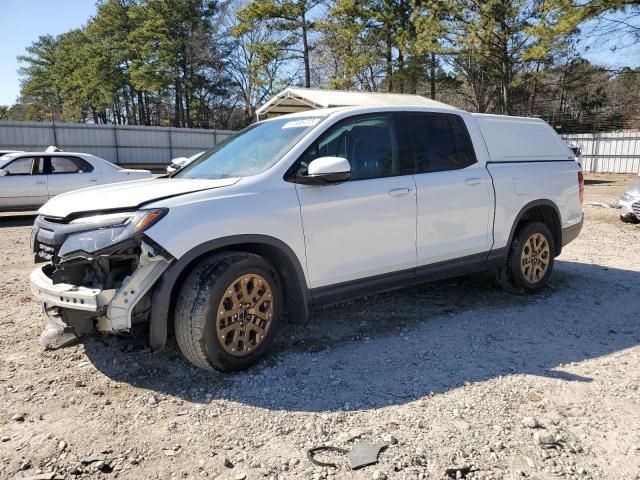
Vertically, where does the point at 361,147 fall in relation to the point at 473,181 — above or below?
above

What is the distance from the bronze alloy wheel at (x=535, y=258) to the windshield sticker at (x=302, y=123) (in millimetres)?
2632

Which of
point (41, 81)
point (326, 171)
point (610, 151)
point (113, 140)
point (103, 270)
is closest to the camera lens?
point (103, 270)

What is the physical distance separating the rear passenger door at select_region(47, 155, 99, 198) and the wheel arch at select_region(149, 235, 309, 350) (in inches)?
369

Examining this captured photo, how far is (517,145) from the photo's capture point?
5227 mm

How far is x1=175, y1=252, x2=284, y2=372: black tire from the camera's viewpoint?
3207 millimetres

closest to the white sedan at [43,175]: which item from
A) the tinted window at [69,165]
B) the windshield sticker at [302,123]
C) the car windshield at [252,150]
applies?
the tinted window at [69,165]

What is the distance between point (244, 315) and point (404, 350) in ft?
4.25

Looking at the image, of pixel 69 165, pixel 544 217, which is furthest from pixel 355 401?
pixel 69 165

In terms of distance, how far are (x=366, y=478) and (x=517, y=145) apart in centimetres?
395

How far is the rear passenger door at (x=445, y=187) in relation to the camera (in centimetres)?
433

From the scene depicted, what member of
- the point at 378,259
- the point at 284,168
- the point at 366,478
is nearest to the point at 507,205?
the point at 378,259

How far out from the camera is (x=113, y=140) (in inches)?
1134

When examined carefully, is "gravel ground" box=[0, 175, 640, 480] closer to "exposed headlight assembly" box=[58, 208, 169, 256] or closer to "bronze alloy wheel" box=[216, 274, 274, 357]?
"bronze alloy wheel" box=[216, 274, 274, 357]

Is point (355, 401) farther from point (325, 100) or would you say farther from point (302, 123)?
point (325, 100)
